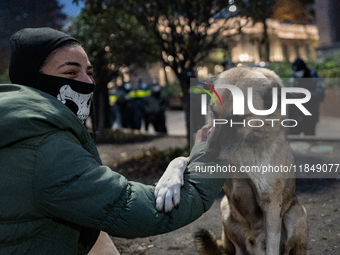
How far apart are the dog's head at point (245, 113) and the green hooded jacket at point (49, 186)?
3.38 ft

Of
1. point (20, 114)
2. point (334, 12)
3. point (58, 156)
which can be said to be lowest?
point (58, 156)

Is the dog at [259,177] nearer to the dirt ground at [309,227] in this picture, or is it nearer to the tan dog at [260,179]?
the tan dog at [260,179]

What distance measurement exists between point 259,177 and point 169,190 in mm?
1062

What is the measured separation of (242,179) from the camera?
2.57 meters

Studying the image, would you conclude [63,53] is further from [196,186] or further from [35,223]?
[196,186]

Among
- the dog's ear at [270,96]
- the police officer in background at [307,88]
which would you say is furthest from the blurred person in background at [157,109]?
the dog's ear at [270,96]

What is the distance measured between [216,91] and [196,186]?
3.30 feet

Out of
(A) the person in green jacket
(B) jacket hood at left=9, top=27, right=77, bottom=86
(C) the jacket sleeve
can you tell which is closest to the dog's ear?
(A) the person in green jacket

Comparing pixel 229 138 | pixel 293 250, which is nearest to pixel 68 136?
pixel 229 138

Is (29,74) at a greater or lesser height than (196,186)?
greater

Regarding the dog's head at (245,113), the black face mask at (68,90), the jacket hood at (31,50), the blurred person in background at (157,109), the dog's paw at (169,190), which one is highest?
the jacket hood at (31,50)

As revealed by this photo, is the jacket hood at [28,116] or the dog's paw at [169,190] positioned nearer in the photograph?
the jacket hood at [28,116]

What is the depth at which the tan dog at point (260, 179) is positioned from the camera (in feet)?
7.83

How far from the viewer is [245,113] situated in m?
2.40
